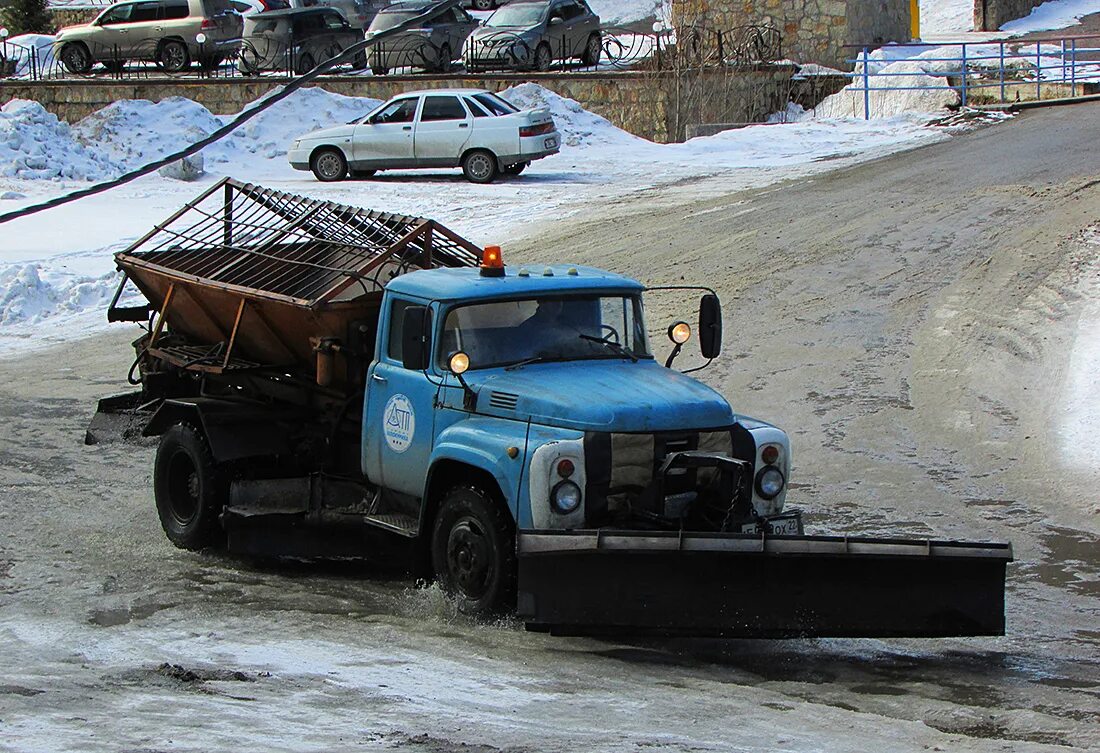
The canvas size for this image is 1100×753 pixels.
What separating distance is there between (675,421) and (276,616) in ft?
7.96

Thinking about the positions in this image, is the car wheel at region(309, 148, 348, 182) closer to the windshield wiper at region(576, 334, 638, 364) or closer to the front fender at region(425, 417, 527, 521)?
the windshield wiper at region(576, 334, 638, 364)

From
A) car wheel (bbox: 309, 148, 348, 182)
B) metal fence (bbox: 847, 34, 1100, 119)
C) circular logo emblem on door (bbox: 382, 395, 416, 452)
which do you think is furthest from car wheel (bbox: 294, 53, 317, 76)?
circular logo emblem on door (bbox: 382, 395, 416, 452)

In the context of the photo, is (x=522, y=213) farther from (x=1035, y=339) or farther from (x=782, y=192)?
(x=1035, y=339)

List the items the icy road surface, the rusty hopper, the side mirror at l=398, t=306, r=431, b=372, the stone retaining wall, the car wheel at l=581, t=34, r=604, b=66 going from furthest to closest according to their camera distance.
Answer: the car wheel at l=581, t=34, r=604, b=66
the stone retaining wall
the rusty hopper
the side mirror at l=398, t=306, r=431, b=372
the icy road surface

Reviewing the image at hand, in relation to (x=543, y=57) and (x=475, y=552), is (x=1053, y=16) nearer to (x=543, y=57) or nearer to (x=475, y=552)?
(x=543, y=57)

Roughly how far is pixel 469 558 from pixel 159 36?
34.5 m

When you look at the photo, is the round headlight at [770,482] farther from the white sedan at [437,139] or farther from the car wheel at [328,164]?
the car wheel at [328,164]

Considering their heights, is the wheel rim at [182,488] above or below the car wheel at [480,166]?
below

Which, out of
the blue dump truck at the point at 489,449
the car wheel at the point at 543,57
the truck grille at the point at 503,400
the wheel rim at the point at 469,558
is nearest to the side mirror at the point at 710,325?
the blue dump truck at the point at 489,449

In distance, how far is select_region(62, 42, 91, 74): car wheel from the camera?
1609 inches

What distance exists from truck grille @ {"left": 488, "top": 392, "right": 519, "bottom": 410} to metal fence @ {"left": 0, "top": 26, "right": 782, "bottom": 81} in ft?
82.8

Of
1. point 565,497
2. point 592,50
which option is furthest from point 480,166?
point 565,497

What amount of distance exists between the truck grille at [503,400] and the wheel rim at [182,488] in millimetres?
2771

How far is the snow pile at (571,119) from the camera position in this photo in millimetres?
30734
